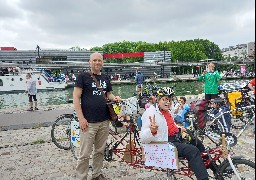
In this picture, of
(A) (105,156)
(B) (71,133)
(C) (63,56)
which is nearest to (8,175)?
(B) (71,133)

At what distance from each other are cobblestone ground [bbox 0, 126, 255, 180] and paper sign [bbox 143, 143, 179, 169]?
123 cm

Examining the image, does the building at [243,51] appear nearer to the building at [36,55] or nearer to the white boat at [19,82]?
the white boat at [19,82]

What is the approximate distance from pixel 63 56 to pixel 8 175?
68.8 metres

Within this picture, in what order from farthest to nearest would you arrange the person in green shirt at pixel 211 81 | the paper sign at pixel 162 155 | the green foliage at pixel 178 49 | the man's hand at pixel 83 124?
the green foliage at pixel 178 49 < the person in green shirt at pixel 211 81 < the man's hand at pixel 83 124 < the paper sign at pixel 162 155

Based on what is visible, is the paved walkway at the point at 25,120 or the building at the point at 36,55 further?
the building at the point at 36,55

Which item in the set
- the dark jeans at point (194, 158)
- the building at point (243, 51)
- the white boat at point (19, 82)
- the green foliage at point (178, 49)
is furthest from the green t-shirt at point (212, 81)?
the green foliage at point (178, 49)

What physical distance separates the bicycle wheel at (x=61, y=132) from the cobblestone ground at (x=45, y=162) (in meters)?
0.17

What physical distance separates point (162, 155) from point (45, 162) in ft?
11.0

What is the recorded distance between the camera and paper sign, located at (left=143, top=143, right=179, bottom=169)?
3.68m

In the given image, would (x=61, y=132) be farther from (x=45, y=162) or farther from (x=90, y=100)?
(x=90, y=100)

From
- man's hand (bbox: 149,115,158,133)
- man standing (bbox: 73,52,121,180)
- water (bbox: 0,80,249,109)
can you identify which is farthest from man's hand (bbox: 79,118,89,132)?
water (bbox: 0,80,249,109)

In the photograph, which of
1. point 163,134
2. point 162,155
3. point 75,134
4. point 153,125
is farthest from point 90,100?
point 75,134

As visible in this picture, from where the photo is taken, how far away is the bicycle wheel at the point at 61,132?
6688 millimetres

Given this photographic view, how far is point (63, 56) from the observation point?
71.5 metres
